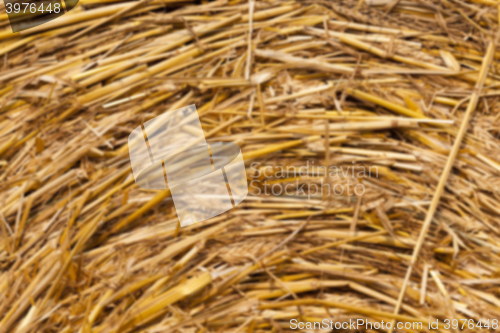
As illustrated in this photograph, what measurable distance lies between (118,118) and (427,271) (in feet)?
2.96

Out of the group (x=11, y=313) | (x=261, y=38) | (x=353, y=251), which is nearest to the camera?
(x=11, y=313)

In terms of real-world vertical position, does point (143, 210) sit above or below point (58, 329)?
above

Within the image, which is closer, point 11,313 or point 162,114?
point 11,313

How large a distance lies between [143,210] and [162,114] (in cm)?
27

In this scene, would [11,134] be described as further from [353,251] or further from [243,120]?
[353,251]

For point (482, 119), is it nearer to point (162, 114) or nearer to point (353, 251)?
point (353, 251)

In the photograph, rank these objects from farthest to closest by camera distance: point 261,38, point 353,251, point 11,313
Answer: point 261,38
point 353,251
point 11,313

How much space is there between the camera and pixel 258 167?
111cm

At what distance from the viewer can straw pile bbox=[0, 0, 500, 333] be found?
1.03 m

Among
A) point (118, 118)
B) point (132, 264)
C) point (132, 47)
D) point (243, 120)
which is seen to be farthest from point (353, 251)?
point (132, 47)

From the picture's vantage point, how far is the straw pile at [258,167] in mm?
1028

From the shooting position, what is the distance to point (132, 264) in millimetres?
1046

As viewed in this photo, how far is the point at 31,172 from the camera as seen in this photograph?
1076 mm

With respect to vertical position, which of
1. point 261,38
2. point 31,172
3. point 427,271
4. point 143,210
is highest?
point 261,38
